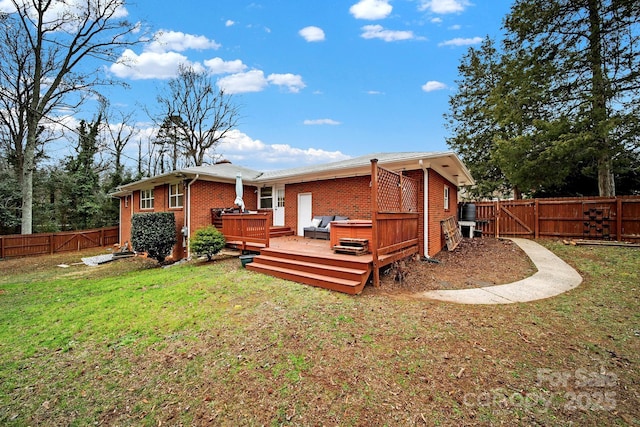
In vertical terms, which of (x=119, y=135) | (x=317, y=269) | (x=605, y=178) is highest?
(x=119, y=135)

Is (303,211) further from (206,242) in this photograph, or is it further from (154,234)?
(154,234)

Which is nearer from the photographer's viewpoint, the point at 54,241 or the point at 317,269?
the point at 317,269

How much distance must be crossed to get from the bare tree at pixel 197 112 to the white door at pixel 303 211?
15883 millimetres

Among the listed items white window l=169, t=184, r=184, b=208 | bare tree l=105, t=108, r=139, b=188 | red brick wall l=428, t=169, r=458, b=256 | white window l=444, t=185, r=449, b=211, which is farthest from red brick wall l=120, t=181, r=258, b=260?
bare tree l=105, t=108, r=139, b=188

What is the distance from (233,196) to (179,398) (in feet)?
32.5

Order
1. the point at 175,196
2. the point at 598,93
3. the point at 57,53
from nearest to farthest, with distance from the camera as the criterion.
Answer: the point at 598,93 → the point at 175,196 → the point at 57,53

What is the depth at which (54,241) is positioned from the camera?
1532 cm

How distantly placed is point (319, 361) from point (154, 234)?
9272 mm

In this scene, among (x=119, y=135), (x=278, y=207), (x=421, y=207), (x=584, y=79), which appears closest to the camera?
(x=421, y=207)

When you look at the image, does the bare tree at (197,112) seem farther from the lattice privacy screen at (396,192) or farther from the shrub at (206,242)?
the lattice privacy screen at (396,192)

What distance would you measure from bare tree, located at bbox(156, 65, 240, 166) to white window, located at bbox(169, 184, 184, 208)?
12.7 metres

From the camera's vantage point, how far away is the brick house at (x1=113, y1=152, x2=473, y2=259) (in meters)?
8.30

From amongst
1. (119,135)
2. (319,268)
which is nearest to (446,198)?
(319,268)

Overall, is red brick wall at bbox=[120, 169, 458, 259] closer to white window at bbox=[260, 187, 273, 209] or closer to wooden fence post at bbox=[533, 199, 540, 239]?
white window at bbox=[260, 187, 273, 209]
